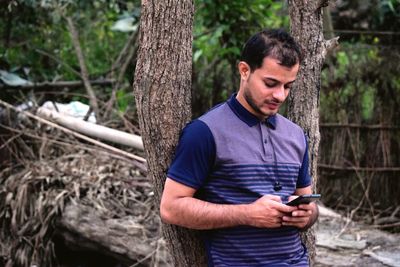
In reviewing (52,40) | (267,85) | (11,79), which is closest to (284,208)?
(267,85)

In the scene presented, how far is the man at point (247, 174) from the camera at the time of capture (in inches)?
91.4

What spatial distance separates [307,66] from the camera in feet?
9.71

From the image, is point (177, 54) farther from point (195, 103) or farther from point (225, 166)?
point (195, 103)

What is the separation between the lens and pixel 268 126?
97.6 inches

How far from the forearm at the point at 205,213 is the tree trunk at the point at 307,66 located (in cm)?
71

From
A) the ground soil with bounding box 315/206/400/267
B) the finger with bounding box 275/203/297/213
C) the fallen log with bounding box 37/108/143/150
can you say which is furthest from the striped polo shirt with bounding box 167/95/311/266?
the fallen log with bounding box 37/108/143/150

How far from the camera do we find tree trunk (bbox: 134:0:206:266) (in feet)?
8.58

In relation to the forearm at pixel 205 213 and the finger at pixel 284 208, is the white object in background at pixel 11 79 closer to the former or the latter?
the forearm at pixel 205 213

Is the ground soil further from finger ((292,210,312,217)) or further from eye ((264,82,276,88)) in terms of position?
eye ((264,82,276,88))

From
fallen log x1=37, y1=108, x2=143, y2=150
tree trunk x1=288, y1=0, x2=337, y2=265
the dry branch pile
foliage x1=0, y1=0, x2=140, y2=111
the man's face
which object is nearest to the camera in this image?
the man's face

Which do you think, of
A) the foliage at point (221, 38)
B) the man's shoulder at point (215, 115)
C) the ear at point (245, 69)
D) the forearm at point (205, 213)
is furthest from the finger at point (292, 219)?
the foliage at point (221, 38)

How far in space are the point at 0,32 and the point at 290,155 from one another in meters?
6.15

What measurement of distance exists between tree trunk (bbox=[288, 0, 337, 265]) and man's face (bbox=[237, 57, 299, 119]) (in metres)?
0.57

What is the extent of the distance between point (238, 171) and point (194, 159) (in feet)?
0.53
